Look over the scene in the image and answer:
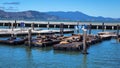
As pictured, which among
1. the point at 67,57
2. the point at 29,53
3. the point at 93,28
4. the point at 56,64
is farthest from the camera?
the point at 93,28

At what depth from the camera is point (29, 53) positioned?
44.8 m

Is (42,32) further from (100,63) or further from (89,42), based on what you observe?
(100,63)

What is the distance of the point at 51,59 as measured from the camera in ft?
130

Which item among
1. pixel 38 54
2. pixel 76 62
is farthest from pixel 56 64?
pixel 38 54

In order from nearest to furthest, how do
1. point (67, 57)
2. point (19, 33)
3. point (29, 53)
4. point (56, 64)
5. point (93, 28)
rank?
1. point (56, 64)
2. point (67, 57)
3. point (29, 53)
4. point (19, 33)
5. point (93, 28)

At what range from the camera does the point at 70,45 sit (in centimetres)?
4678

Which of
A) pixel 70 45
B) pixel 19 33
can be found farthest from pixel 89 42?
pixel 19 33

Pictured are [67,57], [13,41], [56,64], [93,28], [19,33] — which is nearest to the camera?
[56,64]

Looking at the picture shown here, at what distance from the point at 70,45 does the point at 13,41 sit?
10508 millimetres

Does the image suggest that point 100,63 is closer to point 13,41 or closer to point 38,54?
point 38,54

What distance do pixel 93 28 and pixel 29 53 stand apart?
2517 inches

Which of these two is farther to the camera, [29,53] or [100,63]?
[29,53]

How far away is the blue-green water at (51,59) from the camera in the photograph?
35.4 m

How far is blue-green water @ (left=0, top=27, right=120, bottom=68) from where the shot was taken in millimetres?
35438
